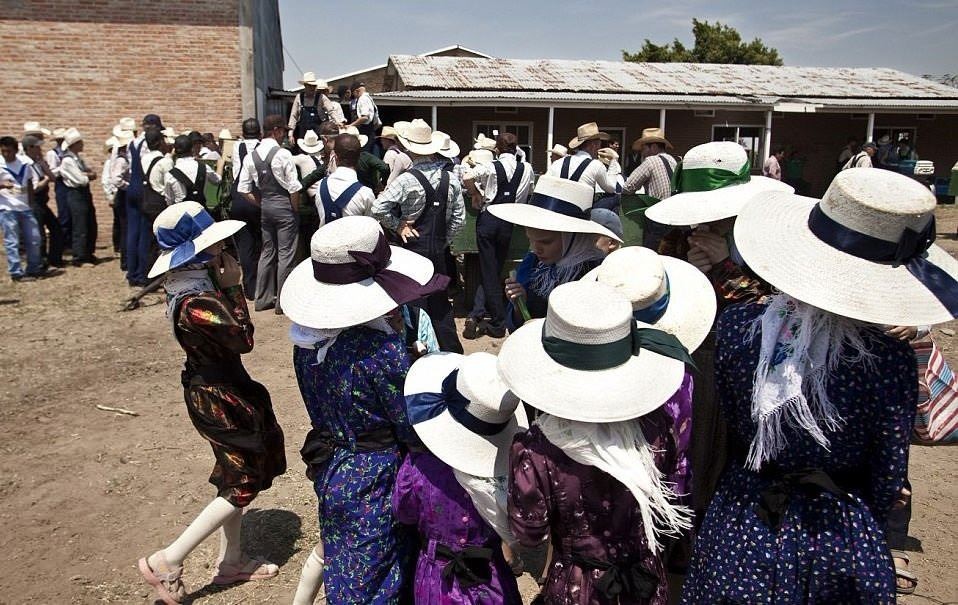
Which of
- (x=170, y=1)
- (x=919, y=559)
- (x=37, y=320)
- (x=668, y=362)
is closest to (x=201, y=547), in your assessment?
(x=668, y=362)

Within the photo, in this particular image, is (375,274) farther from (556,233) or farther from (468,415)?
(556,233)

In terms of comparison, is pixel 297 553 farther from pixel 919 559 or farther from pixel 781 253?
pixel 919 559

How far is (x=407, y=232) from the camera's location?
605 cm

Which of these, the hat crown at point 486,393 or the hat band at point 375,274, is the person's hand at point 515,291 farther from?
the hat crown at point 486,393

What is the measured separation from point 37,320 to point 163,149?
266 centimetres

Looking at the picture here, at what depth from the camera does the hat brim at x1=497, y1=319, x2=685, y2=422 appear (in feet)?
5.91

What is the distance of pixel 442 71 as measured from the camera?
18.3 m

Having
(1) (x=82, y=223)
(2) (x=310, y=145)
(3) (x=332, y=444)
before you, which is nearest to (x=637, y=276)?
(3) (x=332, y=444)

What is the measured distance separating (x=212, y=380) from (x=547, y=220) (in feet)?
5.52

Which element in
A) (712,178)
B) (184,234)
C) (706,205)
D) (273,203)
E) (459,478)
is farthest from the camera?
(273,203)

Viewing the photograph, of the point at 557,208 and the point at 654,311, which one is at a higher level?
the point at 557,208

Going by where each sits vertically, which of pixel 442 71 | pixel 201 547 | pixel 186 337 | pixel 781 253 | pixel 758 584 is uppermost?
pixel 442 71

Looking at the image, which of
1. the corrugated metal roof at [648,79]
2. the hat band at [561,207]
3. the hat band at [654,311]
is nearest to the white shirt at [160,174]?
the hat band at [561,207]

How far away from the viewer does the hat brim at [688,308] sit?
2.34 metres
